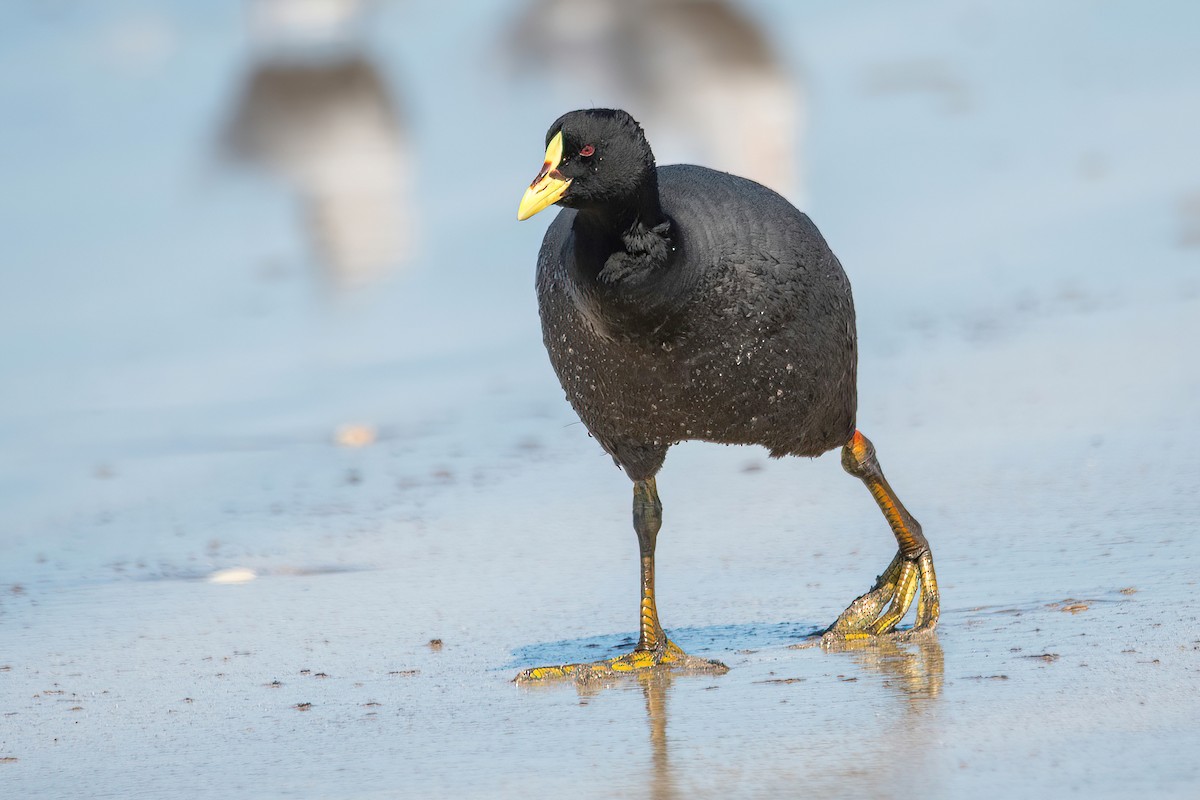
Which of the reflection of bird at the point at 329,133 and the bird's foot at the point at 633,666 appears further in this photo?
the reflection of bird at the point at 329,133

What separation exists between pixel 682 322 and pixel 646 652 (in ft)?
3.12

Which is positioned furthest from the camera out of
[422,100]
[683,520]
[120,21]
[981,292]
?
[120,21]

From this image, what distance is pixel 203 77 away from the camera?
62.5 feet

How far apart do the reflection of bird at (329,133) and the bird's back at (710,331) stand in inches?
232

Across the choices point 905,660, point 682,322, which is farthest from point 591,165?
point 905,660

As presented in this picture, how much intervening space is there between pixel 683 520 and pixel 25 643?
234 centimetres

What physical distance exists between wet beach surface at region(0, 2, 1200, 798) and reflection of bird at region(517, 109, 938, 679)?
0.26 m

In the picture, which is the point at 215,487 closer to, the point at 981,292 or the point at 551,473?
the point at 551,473

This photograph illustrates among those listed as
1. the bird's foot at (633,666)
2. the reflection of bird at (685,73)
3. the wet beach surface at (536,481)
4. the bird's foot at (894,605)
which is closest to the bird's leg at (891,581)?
the bird's foot at (894,605)

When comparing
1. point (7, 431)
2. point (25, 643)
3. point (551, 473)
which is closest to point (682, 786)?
point (25, 643)

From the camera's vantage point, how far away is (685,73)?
16.6 meters

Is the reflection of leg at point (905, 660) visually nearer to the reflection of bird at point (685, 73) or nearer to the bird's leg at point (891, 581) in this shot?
the bird's leg at point (891, 581)

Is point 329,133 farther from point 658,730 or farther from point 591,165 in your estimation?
point 658,730

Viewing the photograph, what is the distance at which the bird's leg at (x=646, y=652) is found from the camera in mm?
5520
